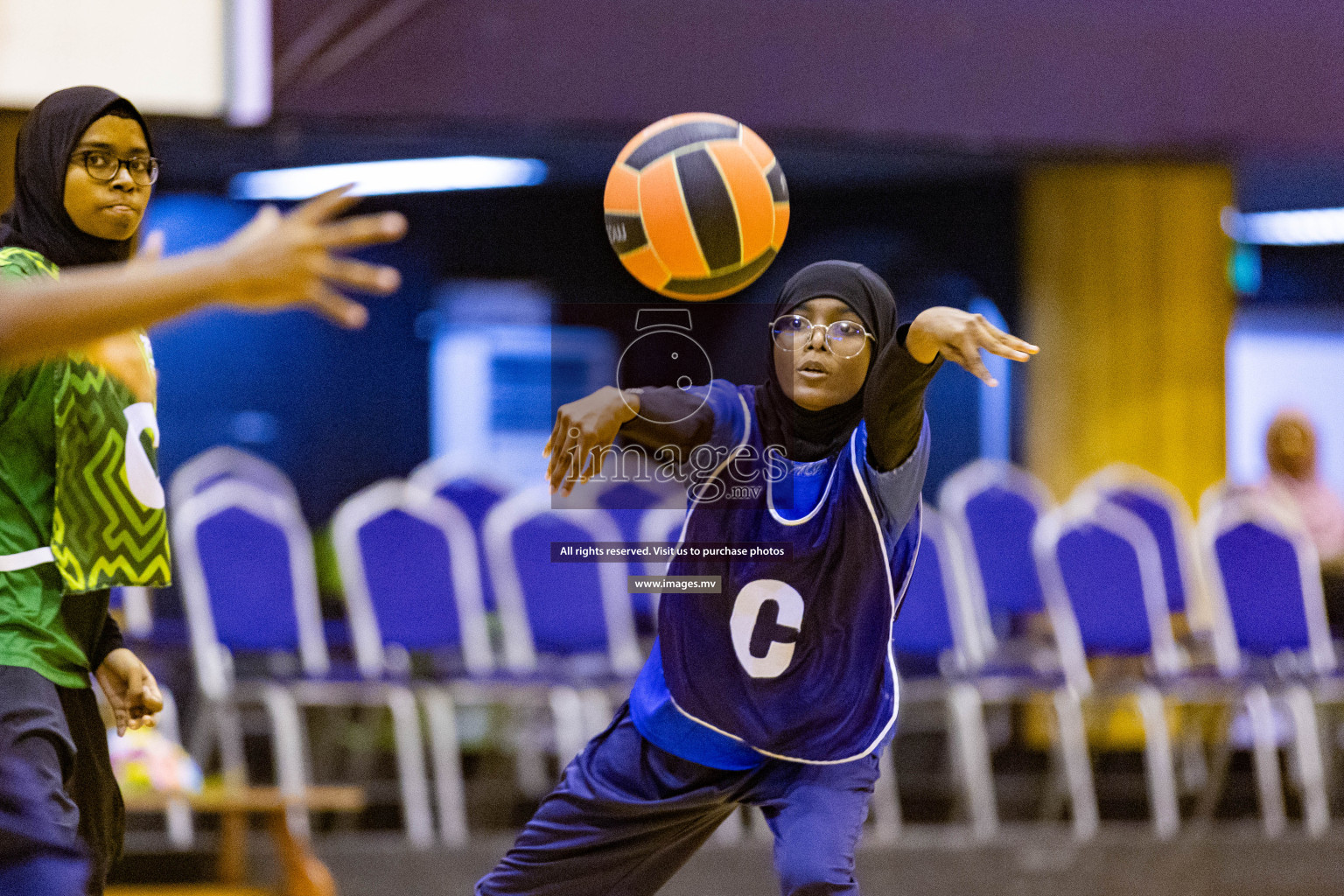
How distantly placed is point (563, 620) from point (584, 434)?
3585 millimetres

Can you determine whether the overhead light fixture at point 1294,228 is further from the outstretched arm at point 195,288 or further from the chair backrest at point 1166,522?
the outstretched arm at point 195,288

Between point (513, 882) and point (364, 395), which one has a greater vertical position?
point (364, 395)

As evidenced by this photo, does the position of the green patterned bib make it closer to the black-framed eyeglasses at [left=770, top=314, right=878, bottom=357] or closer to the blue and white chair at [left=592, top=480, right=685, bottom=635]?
the black-framed eyeglasses at [left=770, top=314, right=878, bottom=357]

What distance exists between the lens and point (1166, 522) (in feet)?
23.1

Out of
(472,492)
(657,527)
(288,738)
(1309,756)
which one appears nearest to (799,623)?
(288,738)

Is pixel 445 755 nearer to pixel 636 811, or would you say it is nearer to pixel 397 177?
pixel 636 811

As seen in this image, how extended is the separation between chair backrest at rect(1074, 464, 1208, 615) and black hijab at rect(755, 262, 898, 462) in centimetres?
446

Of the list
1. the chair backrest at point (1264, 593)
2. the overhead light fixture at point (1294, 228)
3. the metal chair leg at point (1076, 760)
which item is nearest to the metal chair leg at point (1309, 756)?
the chair backrest at point (1264, 593)

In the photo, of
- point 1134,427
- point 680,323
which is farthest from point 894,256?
point 680,323

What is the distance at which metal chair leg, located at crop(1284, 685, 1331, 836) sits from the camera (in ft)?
20.6

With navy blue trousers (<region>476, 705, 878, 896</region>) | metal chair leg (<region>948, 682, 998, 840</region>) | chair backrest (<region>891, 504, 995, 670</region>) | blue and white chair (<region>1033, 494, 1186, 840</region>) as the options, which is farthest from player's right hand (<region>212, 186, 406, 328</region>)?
blue and white chair (<region>1033, 494, 1186, 840</region>)

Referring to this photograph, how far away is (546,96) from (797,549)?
4.35 meters

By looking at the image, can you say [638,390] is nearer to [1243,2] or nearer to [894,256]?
[1243,2]

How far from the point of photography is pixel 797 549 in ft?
9.23
